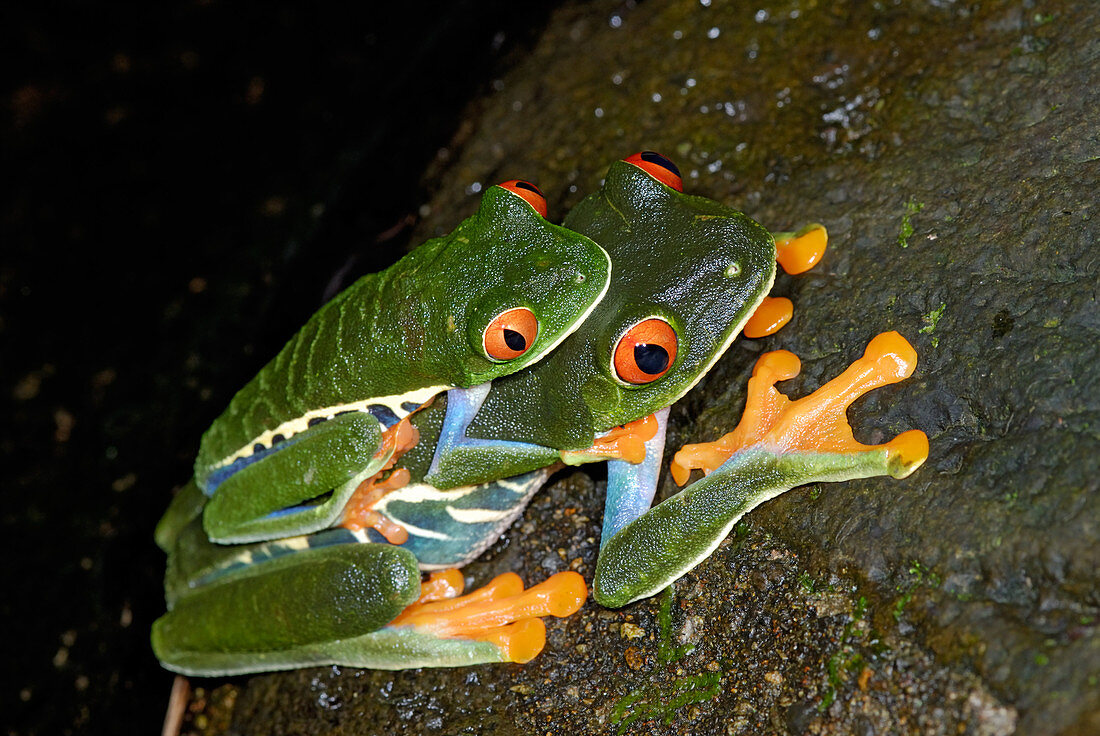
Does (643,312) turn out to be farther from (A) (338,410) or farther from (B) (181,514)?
(B) (181,514)

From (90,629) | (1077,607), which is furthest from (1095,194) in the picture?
(90,629)

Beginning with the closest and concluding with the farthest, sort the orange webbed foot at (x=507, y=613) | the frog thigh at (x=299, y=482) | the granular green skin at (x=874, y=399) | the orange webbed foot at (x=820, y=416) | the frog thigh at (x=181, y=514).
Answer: the granular green skin at (x=874, y=399) → the orange webbed foot at (x=820, y=416) → the frog thigh at (x=299, y=482) → the orange webbed foot at (x=507, y=613) → the frog thigh at (x=181, y=514)

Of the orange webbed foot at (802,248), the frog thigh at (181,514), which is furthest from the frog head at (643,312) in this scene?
the frog thigh at (181,514)

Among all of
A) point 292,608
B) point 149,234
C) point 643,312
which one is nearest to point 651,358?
point 643,312

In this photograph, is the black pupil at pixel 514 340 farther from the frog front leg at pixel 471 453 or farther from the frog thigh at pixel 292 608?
the frog thigh at pixel 292 608

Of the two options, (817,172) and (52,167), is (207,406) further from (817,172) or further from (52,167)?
(817,172)

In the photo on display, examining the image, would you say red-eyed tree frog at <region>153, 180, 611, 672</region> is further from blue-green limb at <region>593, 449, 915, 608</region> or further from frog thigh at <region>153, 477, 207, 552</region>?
blue-green limb at <region>593, 449, 915, 608</region>

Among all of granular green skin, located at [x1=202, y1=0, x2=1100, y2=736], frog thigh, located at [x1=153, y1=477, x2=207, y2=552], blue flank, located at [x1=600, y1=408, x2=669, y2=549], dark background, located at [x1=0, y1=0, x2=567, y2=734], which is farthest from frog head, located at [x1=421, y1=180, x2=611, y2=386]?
dark background, located at [x1=0, y1=0, x2=567, y2=734]
